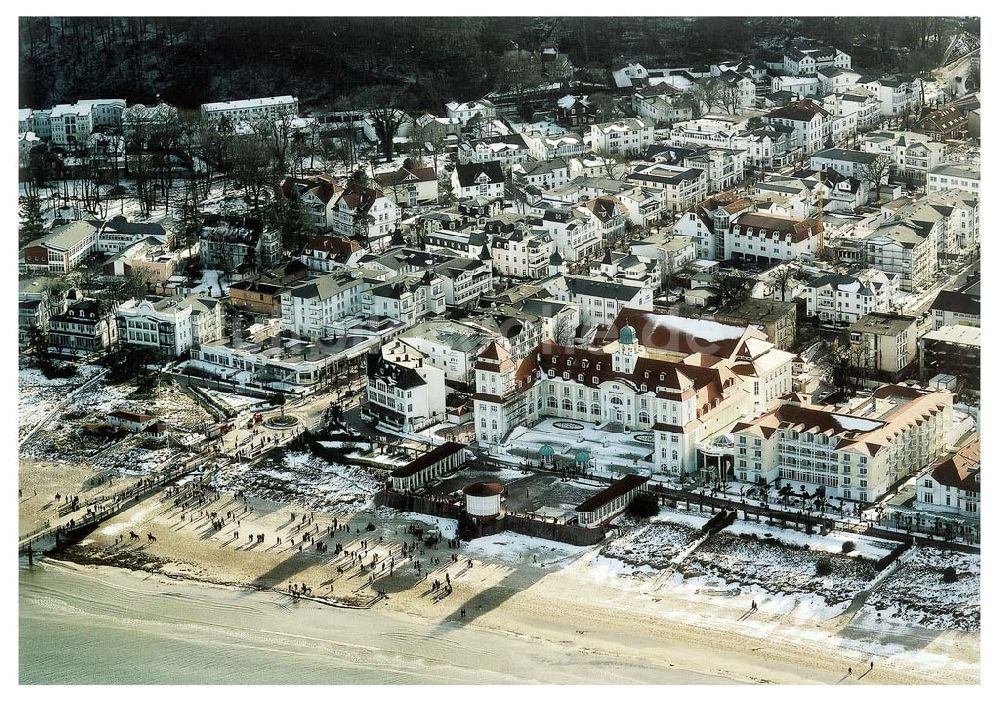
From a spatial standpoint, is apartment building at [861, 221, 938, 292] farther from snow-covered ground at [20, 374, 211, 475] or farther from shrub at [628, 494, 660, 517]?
snow-covered ground at [20, 374, 211, 475]

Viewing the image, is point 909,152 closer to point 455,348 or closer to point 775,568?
point 455,348

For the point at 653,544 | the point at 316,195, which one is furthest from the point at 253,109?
the point at 653,544

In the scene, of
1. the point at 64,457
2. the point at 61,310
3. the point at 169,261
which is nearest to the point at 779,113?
the point at 169,261

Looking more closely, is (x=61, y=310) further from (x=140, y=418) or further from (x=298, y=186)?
(x=298, y=186)

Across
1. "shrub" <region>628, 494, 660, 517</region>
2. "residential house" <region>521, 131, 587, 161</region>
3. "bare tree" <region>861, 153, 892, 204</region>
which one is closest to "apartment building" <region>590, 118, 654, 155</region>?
"residential house" <region>521, 131, 587, 161</region>

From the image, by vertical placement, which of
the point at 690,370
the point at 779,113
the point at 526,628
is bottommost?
the point at 526,628

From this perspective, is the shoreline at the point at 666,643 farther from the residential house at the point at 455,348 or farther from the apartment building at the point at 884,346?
the apartment building at the point at 884,346
